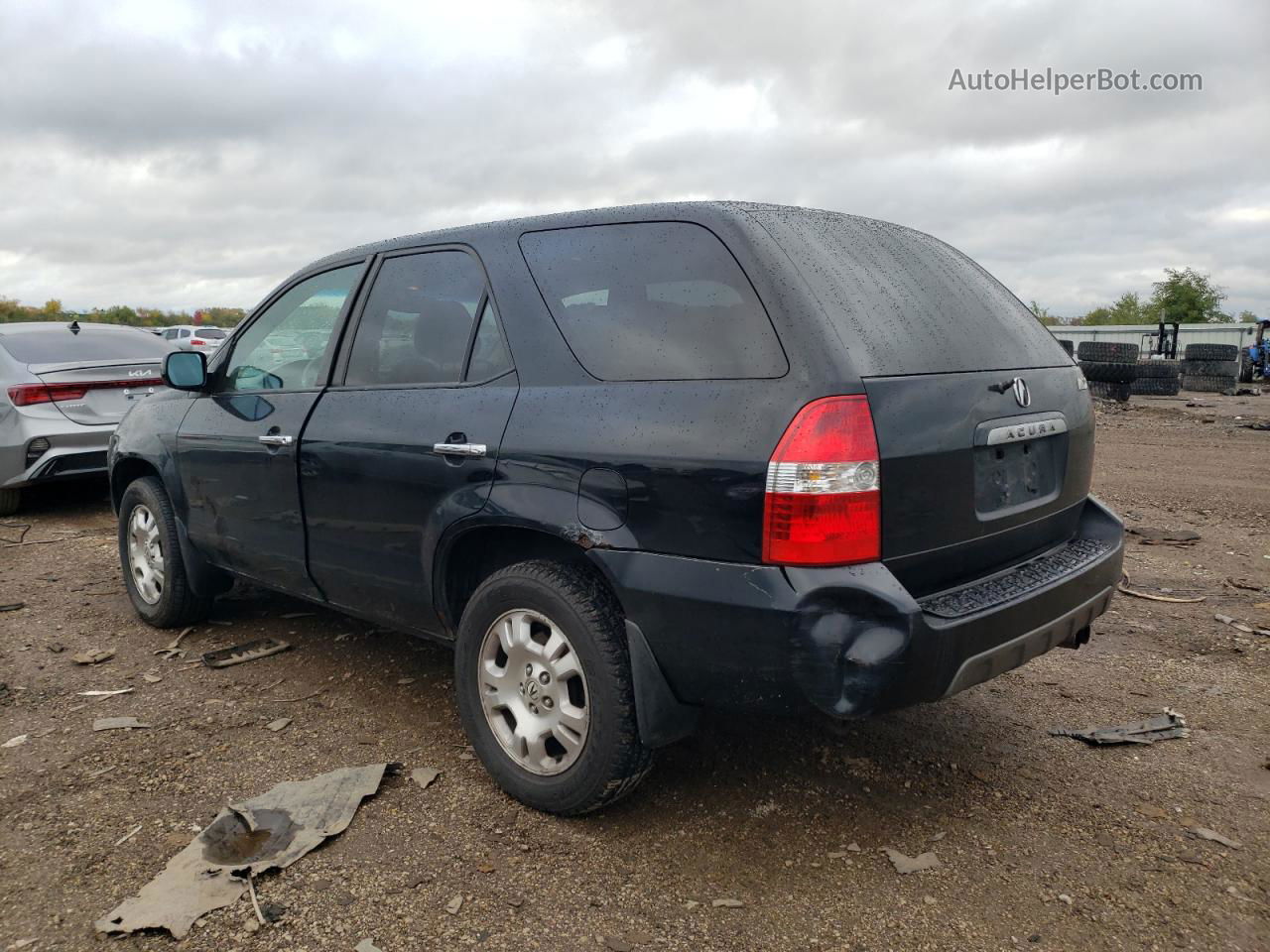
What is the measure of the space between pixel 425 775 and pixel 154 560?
2.37m

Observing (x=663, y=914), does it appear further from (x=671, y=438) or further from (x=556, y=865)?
(x=671, y=438)

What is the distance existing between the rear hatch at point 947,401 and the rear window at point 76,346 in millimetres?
6625

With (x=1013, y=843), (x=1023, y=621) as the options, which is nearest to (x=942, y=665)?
(x=1023, y=621)

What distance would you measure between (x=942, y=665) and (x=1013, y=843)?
74 centimetres

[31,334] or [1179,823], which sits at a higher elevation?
[31,334]

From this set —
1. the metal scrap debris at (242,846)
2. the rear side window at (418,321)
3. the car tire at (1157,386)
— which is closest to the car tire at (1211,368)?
the car tire at (1157,386)

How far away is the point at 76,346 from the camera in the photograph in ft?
26.3

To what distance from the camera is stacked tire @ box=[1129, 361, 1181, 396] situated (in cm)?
2067

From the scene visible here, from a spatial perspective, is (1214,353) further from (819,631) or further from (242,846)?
(242,846)

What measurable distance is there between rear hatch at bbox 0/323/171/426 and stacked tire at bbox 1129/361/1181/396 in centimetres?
1930

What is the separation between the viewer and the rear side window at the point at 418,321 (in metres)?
3.28

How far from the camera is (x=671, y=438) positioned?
2.56 metres

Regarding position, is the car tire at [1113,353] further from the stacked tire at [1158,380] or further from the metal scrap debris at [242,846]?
the metal scrap debris at [242,846]

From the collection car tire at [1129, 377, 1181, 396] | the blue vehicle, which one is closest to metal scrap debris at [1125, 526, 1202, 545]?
car tire at [1129, 377, 1181, 396]
